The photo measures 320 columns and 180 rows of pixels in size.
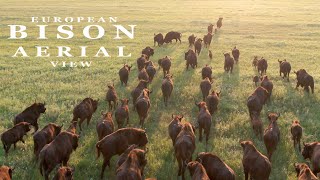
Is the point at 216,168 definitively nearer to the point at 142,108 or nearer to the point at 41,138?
the point at 142,108

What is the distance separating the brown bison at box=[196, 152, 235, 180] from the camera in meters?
9.52

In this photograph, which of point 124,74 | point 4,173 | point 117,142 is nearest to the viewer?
point 4,173

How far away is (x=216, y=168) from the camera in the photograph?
32.0 feet

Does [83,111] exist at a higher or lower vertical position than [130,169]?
lower

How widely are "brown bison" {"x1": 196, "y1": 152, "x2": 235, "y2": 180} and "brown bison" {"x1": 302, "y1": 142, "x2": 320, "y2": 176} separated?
2.50 metres

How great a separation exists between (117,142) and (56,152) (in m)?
1.71

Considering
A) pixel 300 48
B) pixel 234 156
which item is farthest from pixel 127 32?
pixel 234 156

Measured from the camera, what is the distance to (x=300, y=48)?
31891 mm

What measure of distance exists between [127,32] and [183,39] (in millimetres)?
8041

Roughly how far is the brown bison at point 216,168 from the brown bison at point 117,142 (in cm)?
240

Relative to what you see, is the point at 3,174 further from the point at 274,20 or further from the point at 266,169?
the point at 274,20

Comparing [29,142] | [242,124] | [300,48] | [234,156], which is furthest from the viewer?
[300,48]

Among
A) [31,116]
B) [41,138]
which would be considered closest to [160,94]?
[31,116]

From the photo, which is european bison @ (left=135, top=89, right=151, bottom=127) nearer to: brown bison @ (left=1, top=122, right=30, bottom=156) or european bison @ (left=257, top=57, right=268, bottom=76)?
brown bison @ (left=1, top=122, right=30, bottom=156)
